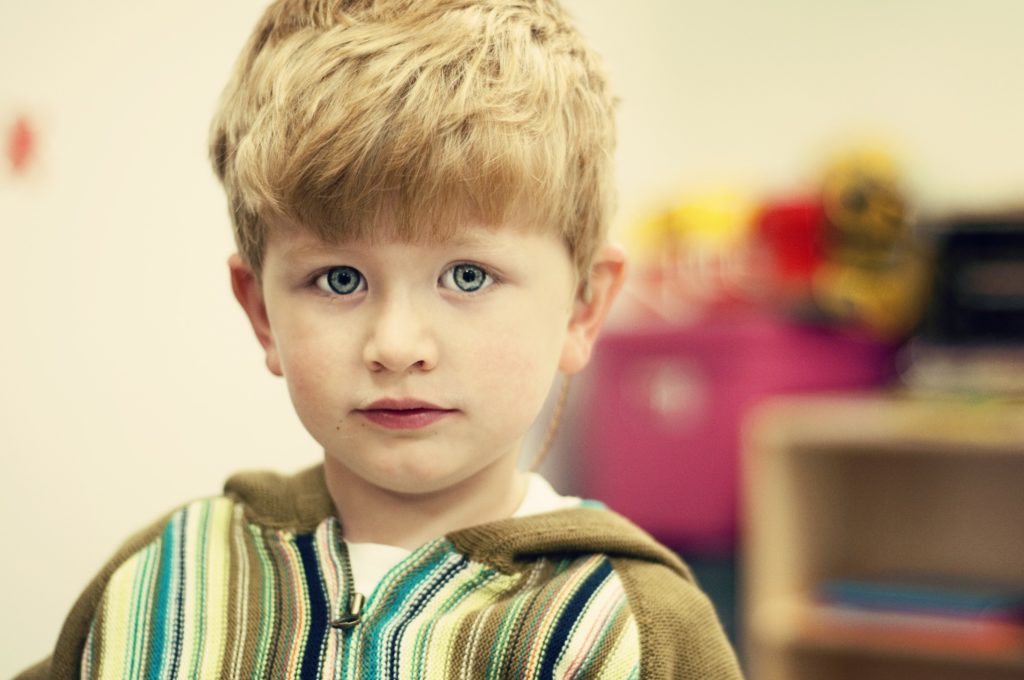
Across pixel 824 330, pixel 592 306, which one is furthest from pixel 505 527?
pixel 824 330

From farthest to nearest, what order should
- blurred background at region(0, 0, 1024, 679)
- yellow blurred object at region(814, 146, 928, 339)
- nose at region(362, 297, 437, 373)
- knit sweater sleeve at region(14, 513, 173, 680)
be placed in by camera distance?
yellow blurred object at region(814, 146, 928, 339) < blurred background at region(0, 0, 1024, 679) < knit sweater sleeve at region(14, 513, 173, 680) < nose at region(362, 297, 437, 373)

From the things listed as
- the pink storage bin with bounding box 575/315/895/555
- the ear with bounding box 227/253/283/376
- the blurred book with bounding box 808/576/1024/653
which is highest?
the ear with bounding box 227/253/283/376

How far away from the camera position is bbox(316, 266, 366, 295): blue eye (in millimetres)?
692

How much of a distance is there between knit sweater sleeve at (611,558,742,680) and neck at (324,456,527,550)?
0.29ft

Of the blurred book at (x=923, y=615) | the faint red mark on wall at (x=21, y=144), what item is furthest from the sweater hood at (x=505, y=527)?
the blurred book at (x=923, y=615)

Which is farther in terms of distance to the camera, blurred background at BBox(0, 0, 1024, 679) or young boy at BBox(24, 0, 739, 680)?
blurred background at BBox(0, 0, 1024, 679)

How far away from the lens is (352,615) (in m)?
0.71

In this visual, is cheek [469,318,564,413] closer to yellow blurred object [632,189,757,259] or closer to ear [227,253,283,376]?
ear [227,253,283,376]

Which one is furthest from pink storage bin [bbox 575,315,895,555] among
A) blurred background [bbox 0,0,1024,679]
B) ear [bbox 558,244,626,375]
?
ear [bbox 558,244,626,375]

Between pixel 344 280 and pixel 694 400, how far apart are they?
1.64 metres

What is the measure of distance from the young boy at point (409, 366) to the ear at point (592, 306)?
0.11 feet

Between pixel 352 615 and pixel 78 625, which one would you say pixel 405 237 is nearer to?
pixel 352 615

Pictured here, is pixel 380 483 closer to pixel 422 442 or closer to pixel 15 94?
pixel 422 442

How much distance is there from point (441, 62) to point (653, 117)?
205 centimetres
